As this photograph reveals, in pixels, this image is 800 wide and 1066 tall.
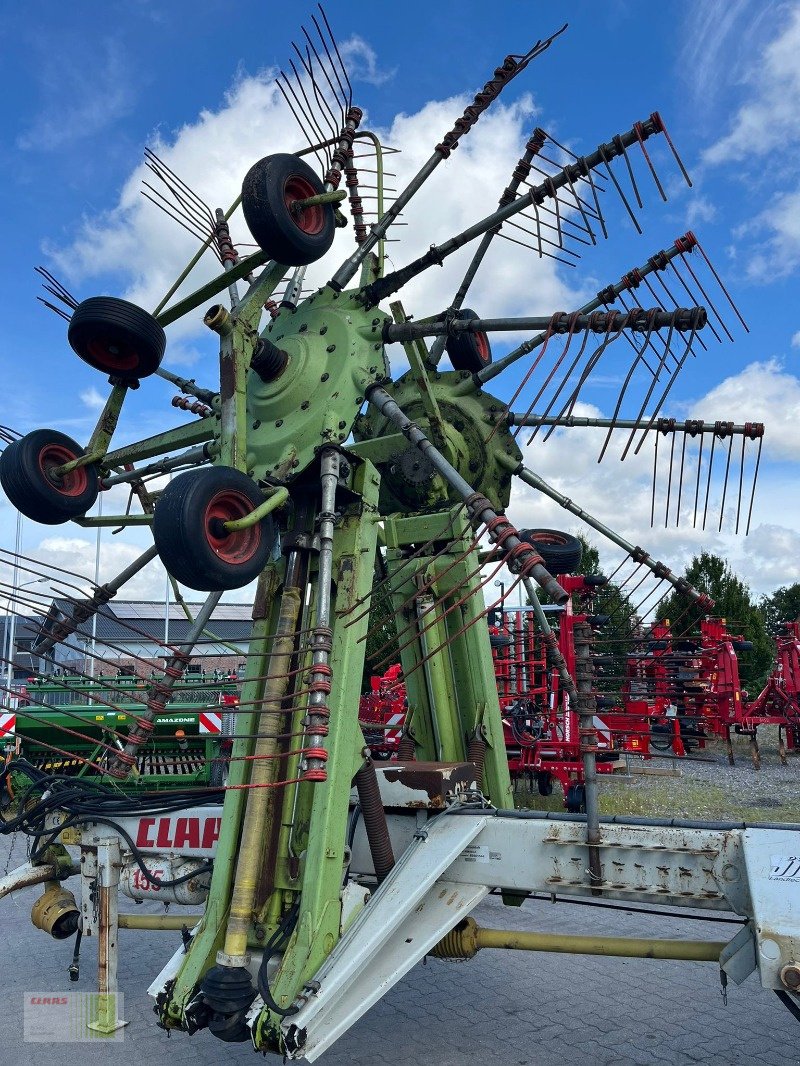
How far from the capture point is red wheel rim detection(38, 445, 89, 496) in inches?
204

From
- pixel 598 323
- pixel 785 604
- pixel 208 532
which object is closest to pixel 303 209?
pixel 598 323

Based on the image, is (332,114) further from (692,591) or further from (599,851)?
(599,851)

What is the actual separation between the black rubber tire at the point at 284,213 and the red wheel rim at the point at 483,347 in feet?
5.90

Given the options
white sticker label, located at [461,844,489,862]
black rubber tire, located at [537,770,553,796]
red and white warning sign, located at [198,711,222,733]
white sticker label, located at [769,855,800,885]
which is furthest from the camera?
black rubber tire, located at [537,770,553,796]

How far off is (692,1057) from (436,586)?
3262 millimetres

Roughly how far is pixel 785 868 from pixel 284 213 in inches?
156

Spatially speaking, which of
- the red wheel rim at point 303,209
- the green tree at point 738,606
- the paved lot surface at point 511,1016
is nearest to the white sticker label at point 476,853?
the paved lot surface at point 511,1016

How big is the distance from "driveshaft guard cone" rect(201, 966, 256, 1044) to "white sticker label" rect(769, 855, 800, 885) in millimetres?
2394

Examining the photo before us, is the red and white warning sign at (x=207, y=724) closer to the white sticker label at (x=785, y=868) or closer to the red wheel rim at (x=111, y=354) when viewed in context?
the red wheel rim at (x=111, y=354)

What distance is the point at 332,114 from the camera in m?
5.62

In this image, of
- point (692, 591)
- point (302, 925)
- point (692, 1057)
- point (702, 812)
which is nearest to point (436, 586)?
point (692, 591)

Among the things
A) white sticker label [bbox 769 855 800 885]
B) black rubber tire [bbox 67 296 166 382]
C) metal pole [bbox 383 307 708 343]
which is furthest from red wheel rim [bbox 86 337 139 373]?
white sticker label [bbox 769 855 800 885]

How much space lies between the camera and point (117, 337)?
4.84 m

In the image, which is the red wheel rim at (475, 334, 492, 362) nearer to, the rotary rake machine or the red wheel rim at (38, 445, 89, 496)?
the rotary rake machine
